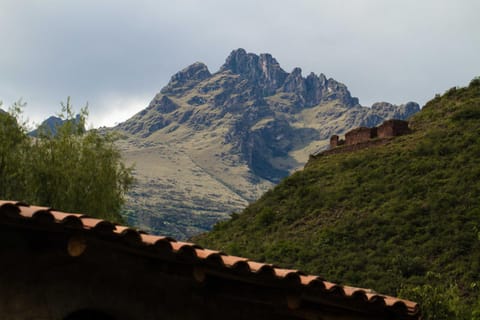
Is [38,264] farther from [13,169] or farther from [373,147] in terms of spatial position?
[373,147]

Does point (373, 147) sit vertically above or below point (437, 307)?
above

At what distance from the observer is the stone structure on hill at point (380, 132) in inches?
2185

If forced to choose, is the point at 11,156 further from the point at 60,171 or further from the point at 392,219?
the point at 392,219

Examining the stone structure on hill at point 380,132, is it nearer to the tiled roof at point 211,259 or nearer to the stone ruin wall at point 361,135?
the stone ruin wall at point 361,135

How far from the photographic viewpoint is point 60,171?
1880 centimetres

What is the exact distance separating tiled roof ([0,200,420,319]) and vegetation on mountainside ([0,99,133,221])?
41.5ft

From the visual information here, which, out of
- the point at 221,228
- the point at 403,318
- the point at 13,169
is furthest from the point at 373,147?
the point at 403,318

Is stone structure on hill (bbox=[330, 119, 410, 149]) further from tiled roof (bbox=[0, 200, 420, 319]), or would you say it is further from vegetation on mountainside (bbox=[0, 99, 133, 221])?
tiled roof (bbox=[0, 200, 420, 319])

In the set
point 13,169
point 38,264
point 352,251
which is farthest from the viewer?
point 352,251

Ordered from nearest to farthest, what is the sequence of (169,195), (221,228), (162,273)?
(162,273), (221,228), (169,195)

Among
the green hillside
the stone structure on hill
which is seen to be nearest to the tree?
the green hillside

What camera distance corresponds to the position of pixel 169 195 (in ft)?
562

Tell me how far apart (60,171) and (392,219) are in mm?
26789

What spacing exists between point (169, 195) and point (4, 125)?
5985 inches
